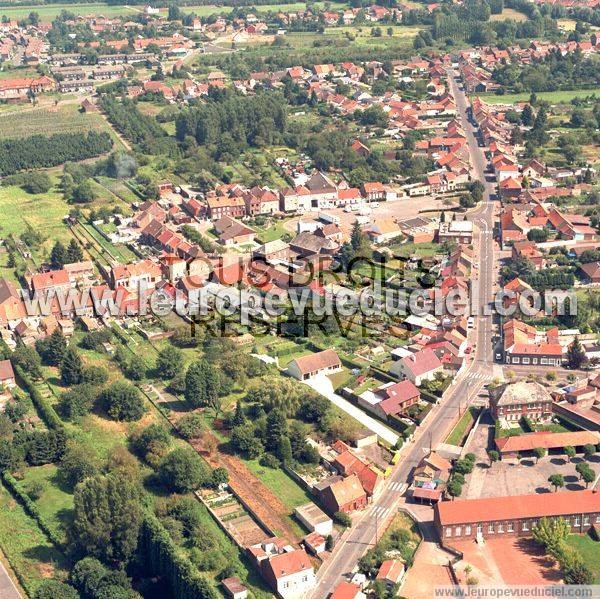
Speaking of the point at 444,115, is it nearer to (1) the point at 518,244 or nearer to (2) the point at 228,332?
(1) the point at 518,244

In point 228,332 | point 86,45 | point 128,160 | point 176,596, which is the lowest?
point 176,596

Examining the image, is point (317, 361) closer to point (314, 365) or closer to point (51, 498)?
point (314, 365)

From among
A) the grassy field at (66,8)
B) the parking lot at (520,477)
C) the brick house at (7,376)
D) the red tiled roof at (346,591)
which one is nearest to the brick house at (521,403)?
the parking lot at (520,477)

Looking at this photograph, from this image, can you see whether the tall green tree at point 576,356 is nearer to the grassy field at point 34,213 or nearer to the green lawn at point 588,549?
the green lawn at point 588,549

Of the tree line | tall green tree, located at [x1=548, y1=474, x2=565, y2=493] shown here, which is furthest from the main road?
the tree line

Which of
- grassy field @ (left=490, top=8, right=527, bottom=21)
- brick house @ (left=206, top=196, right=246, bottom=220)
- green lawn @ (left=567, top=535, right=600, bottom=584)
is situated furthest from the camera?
grassy field @ (left=490, top=8, right=527, bottom=21)

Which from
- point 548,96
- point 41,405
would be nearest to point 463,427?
point 41,405

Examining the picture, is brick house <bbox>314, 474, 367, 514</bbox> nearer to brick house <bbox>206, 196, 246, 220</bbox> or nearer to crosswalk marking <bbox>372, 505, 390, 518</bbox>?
crosswalk marking <bbox>372, 505, 390, 518</bbox>

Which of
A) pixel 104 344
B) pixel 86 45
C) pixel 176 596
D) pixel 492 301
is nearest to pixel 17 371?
pixel 104 344
